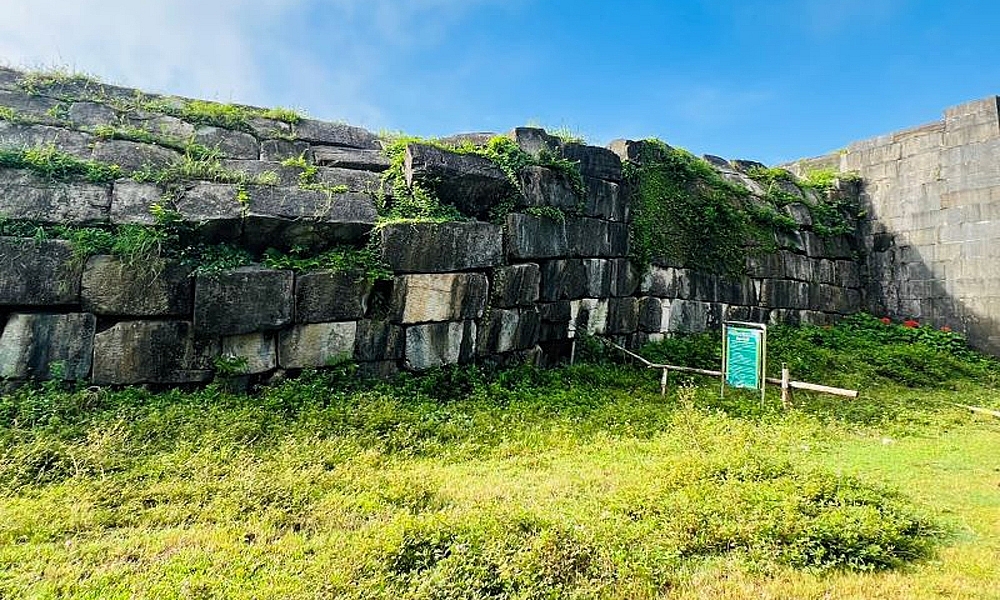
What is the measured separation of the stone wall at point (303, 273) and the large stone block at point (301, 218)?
18 mm

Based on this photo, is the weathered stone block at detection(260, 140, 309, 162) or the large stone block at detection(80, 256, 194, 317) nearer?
the large stone block at detection(80, 256, 194, 317)

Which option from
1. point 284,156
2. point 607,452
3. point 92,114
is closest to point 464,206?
point 284,156

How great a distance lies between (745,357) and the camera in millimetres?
6754

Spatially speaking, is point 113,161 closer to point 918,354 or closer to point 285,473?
point 285,473

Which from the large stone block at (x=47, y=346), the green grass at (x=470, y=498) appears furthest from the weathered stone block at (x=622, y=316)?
the large stone block at (x=47, y=346)

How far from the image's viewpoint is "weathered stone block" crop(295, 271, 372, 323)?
5906 mm

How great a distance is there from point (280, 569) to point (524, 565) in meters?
1.37

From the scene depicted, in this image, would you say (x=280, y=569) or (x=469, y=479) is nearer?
(x=280, y=569)

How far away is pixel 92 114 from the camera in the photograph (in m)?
6.73

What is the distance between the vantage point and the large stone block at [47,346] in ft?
16.5

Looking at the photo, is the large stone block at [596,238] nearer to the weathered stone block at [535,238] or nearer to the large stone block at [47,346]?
the weathered stone block at [535,238]

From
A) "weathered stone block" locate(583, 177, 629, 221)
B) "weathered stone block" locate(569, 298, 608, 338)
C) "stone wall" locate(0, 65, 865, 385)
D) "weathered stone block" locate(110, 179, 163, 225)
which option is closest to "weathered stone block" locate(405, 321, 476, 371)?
"stone wall" locate(0, 65, 865, 385)

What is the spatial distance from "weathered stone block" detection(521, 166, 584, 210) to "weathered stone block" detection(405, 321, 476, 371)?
207cm

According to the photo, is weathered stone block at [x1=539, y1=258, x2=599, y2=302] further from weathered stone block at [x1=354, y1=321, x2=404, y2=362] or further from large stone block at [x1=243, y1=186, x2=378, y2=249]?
large stone block at [x1=243, y1=186, x2=378, y2=249]
